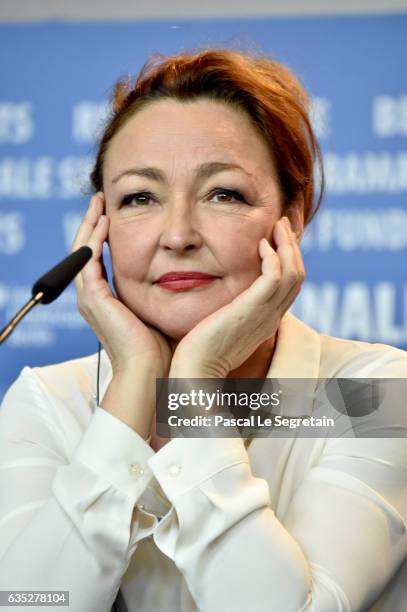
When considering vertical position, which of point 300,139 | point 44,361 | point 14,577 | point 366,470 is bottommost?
point 44,361

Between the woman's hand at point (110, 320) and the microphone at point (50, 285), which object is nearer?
the microphone at point (50, 285)

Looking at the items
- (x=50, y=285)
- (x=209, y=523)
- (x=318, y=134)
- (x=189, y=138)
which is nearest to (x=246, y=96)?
(x=189, y=138)

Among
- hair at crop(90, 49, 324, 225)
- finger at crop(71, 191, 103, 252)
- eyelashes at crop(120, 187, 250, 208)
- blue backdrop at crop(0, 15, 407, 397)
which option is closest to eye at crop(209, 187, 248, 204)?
eyelashes at crop(120, 187, 250, 208)

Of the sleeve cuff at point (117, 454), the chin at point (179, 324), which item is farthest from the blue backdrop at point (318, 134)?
the sleeve cuff at point (117, 454)

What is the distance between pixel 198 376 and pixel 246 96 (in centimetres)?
48

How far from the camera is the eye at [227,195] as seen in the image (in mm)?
1435

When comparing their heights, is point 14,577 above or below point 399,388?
below

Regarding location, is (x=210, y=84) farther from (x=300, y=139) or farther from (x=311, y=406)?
(x=311, y=406)

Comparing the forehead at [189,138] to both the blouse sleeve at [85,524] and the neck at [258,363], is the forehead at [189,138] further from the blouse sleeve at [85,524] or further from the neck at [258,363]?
the blouse sleeve at [85,524]

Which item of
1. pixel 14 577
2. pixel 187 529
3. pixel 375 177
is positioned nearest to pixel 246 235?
pixel 187 529

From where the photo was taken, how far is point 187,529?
1178 mm

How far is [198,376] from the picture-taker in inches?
51.8

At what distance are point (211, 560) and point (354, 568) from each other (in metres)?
0.18

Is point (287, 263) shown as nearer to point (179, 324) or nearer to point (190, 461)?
point (179, 324)
